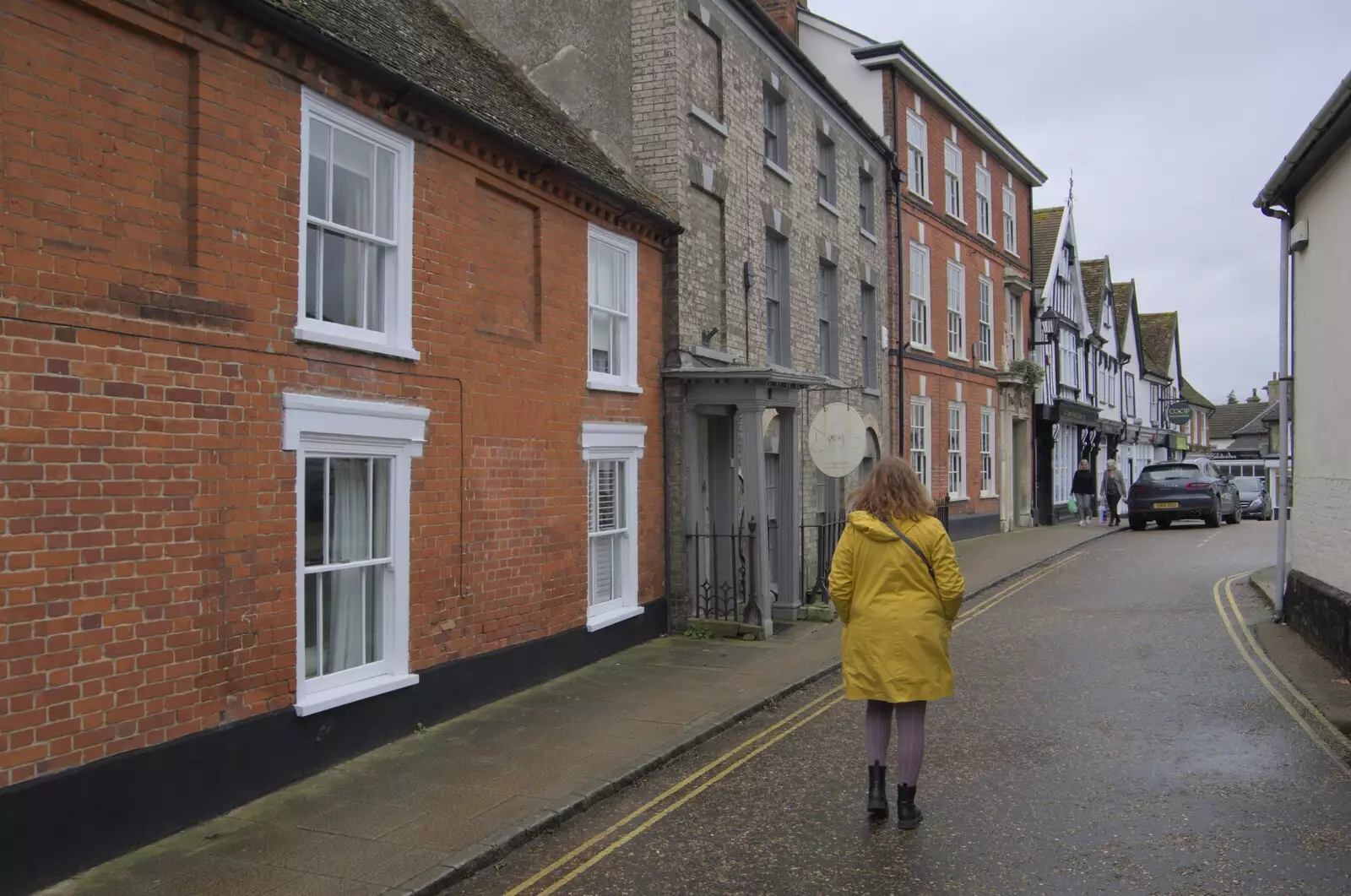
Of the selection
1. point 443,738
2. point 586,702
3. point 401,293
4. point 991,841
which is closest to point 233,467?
point 401,293

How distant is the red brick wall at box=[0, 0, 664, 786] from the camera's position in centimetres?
486

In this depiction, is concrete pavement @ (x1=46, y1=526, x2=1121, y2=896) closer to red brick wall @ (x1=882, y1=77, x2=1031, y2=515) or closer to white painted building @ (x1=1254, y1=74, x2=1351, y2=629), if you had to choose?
white painted building @ (x1=1254, y1=74, x2=1351, y2=629)

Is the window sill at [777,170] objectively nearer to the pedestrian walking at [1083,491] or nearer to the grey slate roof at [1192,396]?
the pedestrian walking at [1083,491]

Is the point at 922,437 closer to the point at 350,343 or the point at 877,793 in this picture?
the point at 350,343

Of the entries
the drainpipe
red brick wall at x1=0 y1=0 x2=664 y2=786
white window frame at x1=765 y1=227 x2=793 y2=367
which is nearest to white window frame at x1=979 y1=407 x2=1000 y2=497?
white window frame at x1=765 y1=227 x2=793 y2=367

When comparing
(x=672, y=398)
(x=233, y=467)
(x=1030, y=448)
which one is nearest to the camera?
(x=233, y=467)

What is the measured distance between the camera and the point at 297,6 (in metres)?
6.84

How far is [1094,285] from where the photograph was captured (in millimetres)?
39438

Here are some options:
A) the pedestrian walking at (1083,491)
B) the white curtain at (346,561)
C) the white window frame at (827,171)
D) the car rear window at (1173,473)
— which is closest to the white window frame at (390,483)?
the white curtain at (346,561)

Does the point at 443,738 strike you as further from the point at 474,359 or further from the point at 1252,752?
the point at 1252,752

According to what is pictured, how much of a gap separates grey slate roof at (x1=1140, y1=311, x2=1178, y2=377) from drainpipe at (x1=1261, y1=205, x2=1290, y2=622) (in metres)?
39.9

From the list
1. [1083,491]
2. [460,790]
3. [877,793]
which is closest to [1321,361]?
[877,793]

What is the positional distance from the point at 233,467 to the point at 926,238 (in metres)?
19.4

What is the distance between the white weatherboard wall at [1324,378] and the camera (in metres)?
9.73
